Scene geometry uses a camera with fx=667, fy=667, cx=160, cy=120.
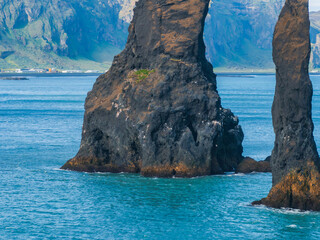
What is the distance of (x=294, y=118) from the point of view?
40906 mm

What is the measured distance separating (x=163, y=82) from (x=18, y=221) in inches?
741

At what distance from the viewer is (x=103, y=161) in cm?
5672

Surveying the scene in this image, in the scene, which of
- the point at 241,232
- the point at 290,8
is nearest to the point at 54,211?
the point at 241,232

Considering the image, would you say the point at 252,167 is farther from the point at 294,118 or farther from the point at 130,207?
the point at 294,118

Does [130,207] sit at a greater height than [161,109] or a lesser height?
lesser

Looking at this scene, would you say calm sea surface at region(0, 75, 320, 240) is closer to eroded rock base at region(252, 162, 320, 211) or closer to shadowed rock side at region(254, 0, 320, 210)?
eroded rock base at region(252, 162, 320, 211)

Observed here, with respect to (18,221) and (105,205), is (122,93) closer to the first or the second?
(105,205)

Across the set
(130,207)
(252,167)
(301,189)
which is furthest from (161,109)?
(301,189)

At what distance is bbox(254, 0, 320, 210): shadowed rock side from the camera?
132 ft

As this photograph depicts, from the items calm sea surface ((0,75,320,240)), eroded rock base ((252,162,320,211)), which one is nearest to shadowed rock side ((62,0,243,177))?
calm sea surface ((0,75,320,240))

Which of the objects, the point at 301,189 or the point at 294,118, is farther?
the point at 294,118

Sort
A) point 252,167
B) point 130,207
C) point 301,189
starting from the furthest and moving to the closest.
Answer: point 252,167, point 130,207, point 301,189

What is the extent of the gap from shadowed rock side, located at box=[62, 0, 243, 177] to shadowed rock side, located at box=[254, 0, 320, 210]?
40.1 ft

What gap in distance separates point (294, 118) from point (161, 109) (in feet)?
49.2
